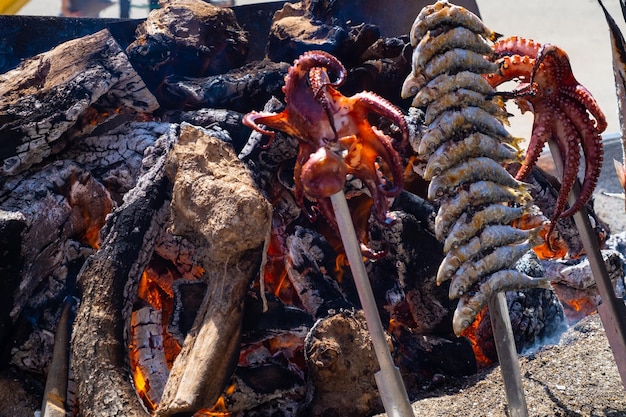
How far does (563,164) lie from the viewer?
1.76 meters

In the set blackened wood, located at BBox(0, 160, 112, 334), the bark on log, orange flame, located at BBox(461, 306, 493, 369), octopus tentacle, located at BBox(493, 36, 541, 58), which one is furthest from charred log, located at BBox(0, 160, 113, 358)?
octopus tentacle, located at BBox(493, 36, 541, 58)

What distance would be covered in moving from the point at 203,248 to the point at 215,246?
107 mm

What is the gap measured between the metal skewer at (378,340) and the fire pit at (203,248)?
0.42m

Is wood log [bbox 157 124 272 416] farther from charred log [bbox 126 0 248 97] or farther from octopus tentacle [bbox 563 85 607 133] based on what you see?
charred log [bbox 126 0 248 97]

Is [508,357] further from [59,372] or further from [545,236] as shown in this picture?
[59,372]

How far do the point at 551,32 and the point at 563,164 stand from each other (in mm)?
7949

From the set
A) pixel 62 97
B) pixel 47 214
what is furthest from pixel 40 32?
pixel 47 214

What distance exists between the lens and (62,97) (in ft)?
9.03

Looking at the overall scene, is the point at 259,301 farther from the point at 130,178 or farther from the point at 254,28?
the point at 254,28

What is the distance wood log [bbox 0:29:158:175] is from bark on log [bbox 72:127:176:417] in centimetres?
53

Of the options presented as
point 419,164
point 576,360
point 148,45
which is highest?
point 148,45

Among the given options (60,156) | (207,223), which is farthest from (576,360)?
(60,156)

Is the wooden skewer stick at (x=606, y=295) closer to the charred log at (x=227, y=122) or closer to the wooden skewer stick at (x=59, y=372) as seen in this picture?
the charred log at (x=227, y=122)

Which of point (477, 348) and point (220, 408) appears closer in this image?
point (220, 408)
